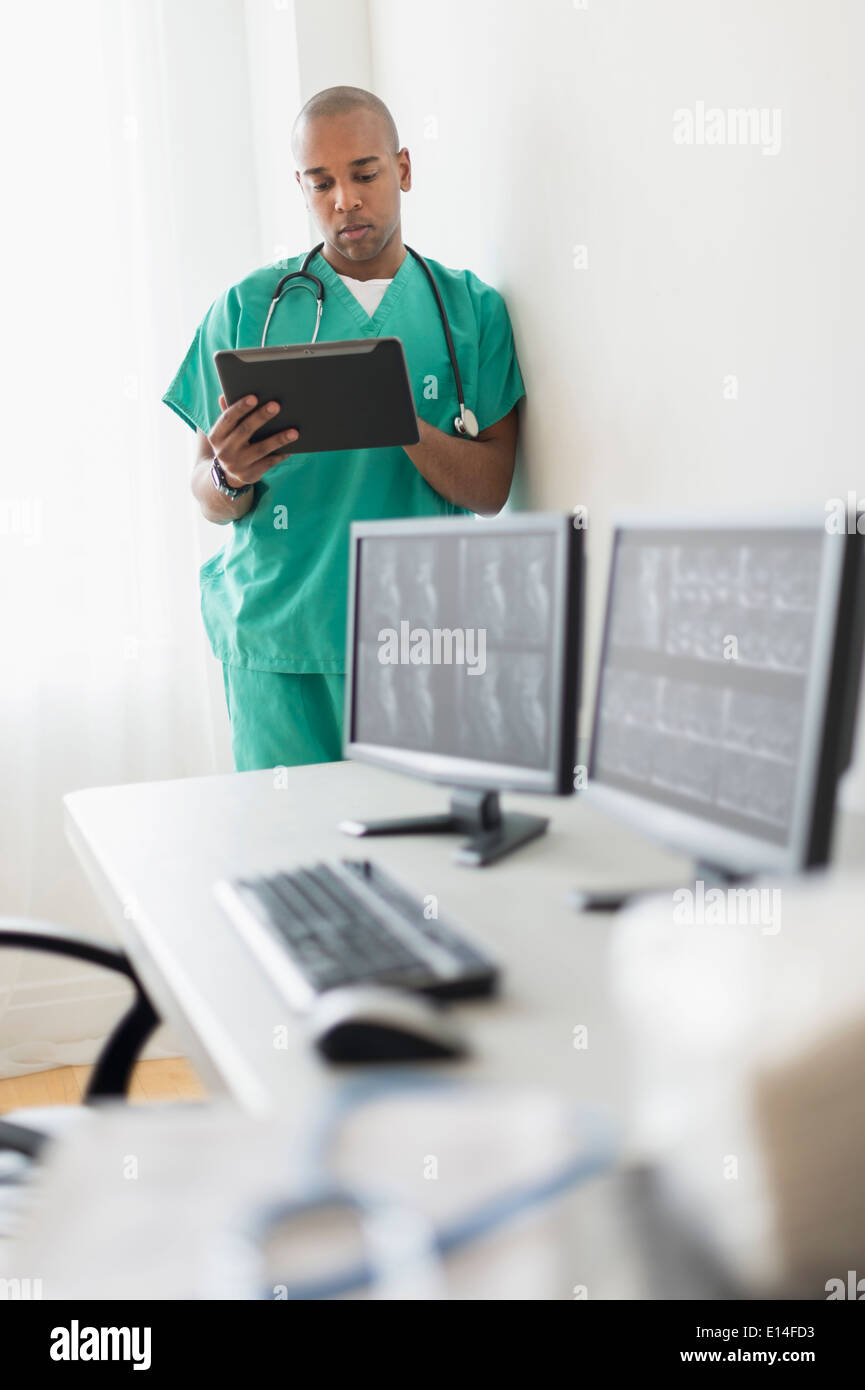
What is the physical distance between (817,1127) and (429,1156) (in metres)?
0.19

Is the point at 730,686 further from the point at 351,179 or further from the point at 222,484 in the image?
the point at 351,179

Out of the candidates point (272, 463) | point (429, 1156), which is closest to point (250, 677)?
point (272, 463)

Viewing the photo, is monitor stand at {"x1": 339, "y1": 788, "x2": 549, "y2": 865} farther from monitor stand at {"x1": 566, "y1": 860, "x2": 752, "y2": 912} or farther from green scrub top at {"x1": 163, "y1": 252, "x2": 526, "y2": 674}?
green scrub top at {"x1": 163, "y1": 252, "x2": 526, "y2": 674}

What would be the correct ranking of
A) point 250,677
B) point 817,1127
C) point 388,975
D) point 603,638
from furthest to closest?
1. point 250,677
2. point 603,638
3. point 388,975
4. point 817,1127

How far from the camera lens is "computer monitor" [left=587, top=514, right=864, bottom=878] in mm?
830

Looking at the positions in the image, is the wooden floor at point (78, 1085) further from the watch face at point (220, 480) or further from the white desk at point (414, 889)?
the watch face at point (220, 480)

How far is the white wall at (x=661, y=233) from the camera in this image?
3.72 ft

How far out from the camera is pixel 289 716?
5.98 feet

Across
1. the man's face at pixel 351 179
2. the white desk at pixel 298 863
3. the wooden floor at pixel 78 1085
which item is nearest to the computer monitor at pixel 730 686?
the white desk at pixel 298 863

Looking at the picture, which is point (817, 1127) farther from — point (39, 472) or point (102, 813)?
point (39, 472)

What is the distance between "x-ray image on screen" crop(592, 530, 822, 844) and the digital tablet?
0.53 m

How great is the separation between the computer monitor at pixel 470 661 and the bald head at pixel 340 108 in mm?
726

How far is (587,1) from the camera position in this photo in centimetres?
148

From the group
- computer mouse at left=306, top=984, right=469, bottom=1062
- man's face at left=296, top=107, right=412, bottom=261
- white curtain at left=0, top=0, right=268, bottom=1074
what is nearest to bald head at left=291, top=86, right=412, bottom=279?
man's face at left=296, top=107, right=412, bottom=261
